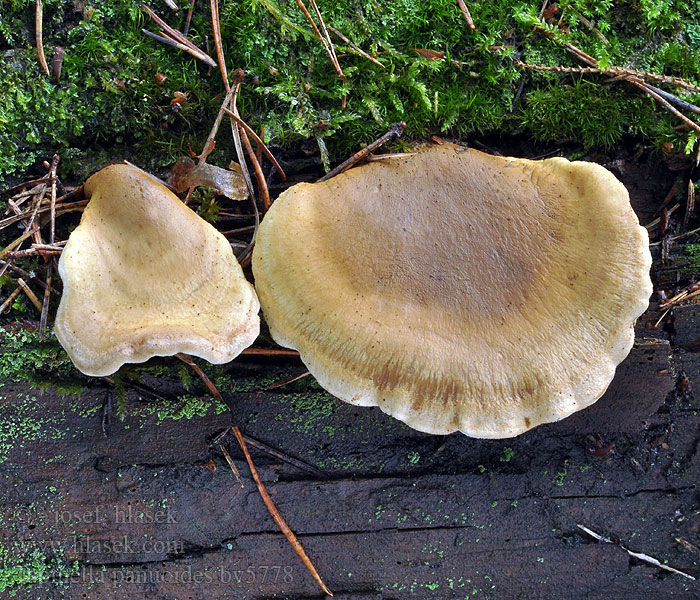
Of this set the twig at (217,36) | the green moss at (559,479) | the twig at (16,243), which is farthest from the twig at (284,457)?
the twig at (217,36)

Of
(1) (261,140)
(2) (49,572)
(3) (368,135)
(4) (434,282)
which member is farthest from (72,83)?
(2) (49,572)

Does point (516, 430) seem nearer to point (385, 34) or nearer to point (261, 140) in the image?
point (261, 140)

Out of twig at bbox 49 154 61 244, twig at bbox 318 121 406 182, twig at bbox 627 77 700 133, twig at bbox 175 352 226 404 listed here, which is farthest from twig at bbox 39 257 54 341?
twig at bbox 627 77 700 133

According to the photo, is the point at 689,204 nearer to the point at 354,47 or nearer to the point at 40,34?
the point at 354,47

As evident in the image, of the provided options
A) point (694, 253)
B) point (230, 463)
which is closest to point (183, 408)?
point (230, 463)

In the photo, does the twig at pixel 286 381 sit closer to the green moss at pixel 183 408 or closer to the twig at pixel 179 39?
the green moss at pixel 183 408
